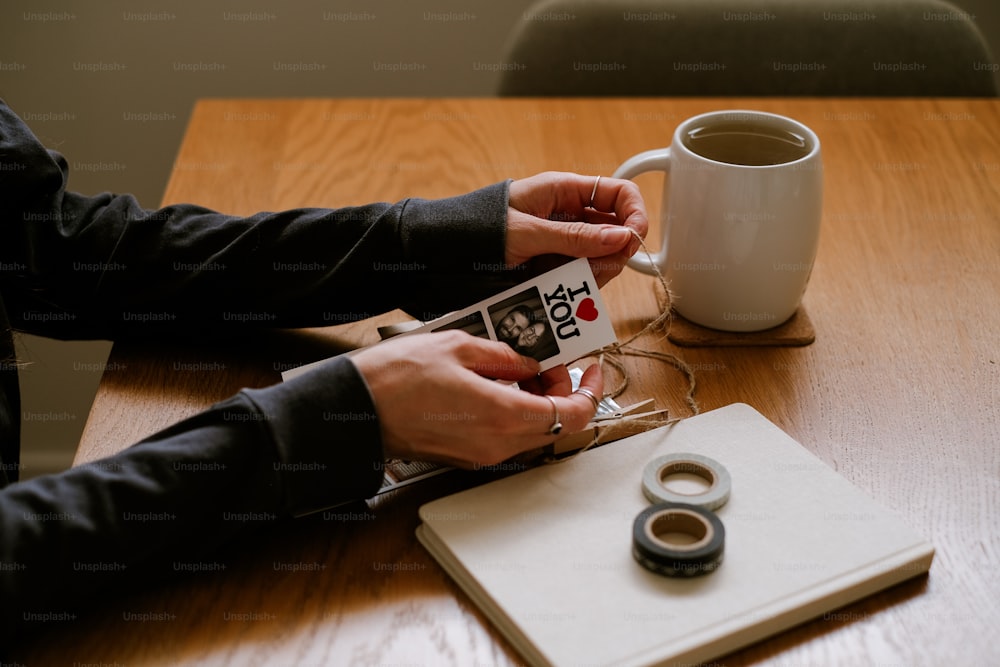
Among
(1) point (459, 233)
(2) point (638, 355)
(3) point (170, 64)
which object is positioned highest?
(1) point (459, 233)

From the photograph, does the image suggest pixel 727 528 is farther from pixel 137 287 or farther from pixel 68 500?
pixel 137 287

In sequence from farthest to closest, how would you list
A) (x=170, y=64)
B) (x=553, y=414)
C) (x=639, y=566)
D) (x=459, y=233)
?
(x=170, y=64) → (x=459, y=233) → (x=553, y=414) → (x=639, y=566)

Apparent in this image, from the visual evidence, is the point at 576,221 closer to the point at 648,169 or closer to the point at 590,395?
the point at 648,169

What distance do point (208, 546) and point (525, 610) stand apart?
0.79ft

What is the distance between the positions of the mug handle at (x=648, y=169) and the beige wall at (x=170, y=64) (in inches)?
47.3

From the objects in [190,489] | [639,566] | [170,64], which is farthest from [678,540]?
[170,64]

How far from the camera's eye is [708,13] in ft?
5.04

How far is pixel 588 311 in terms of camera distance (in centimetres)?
86

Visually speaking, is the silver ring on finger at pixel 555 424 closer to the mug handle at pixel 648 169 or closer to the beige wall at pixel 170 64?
the mug handle at pixel 648 169

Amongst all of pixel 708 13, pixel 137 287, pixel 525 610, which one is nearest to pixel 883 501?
pixel 525 610

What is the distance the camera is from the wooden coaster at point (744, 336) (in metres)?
0.99

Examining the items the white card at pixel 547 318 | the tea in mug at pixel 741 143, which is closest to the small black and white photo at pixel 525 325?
the white card at pixel 547 318

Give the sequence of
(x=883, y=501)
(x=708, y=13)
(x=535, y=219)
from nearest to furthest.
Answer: (x=883, y=501) < (x=535, y=219) < (x=708, y=13)

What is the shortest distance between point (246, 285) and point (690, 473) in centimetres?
48
